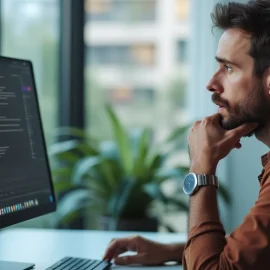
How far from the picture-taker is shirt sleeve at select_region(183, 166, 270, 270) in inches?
52.7

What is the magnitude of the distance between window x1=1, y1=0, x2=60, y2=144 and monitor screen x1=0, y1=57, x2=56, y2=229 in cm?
154

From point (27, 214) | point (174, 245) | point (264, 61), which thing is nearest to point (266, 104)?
point (264, 61)

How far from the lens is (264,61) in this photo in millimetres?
1574

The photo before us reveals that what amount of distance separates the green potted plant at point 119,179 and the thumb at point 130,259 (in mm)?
1158

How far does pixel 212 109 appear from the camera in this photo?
3451 mm

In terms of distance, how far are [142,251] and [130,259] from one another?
47 mm

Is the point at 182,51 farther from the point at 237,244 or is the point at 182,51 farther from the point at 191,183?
the point at 237,244

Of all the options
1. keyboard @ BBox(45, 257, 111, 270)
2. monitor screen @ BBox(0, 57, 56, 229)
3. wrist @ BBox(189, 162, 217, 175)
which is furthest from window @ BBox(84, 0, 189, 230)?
wrist @ BBox(189, 162, 217, 175)

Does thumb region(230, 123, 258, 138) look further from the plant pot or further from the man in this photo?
the plant pot

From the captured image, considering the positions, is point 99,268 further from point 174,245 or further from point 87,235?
point 87,235

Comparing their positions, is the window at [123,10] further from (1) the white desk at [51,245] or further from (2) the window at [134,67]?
(1) the white desk at [51,245]

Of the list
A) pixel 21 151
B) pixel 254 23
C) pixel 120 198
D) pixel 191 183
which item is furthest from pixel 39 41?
pixel 191 183

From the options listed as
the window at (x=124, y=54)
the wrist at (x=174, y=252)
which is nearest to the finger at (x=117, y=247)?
the wrist at (x=174, y=252)

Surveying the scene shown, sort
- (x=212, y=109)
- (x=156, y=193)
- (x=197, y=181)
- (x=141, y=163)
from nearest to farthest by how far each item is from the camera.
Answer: (x=197, y=181) → (x=156, y=193) → (x=141, y=163) → (x=212, y=109)
